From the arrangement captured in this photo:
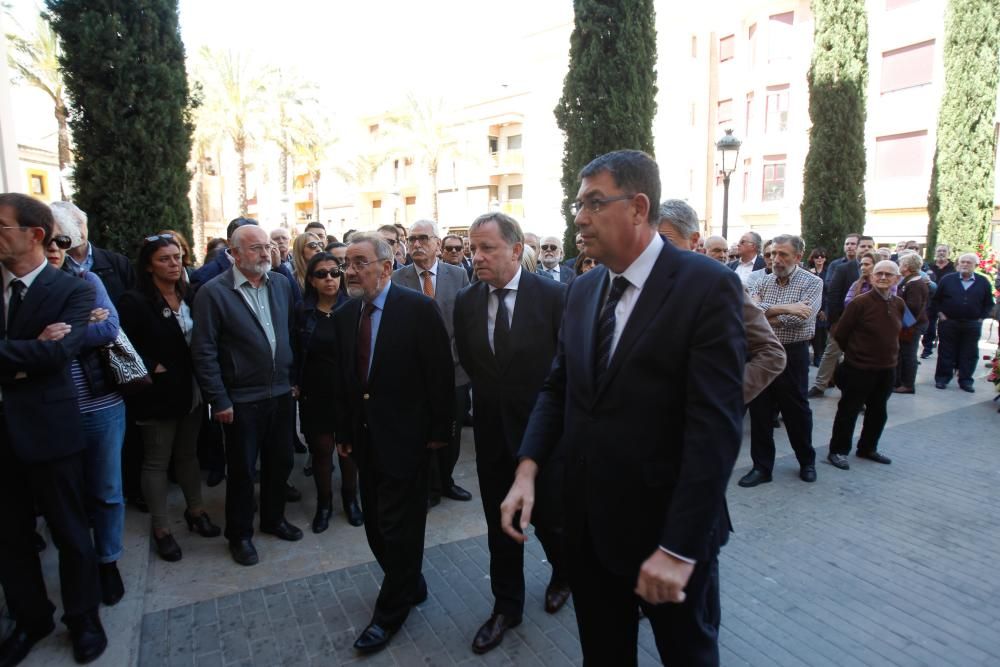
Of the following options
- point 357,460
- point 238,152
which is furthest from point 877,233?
point 357,460

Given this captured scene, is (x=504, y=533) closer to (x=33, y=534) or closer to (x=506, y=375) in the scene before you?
(x=506, y=375)

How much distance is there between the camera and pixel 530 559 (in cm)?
405

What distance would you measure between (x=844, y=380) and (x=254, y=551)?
5588mm

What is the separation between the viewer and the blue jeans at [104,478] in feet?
11.1

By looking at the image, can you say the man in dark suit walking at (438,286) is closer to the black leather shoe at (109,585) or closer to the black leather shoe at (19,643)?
the black leather shoe at (109,585)

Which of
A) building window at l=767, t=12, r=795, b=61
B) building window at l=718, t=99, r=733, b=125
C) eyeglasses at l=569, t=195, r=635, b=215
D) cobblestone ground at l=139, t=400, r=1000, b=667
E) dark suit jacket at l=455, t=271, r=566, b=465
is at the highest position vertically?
building window at l=767, t=12, r=795, b=61

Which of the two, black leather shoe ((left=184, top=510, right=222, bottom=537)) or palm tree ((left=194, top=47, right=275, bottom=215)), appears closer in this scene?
black leather shoe ((left=184, top=510, right=222, bottom=537))

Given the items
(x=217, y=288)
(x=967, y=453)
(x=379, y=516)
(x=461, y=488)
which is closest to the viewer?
(x=379, y=516)

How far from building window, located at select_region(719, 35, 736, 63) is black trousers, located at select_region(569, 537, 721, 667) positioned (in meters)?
33.9

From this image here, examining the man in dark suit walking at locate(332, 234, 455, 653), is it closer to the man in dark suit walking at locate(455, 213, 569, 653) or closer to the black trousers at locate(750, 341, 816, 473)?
the man in dark suit walking at locate(455, 213, 569, 653)

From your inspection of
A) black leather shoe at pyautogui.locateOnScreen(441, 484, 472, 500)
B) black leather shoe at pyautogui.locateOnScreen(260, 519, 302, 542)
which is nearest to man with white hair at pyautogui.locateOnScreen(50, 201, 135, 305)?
black leather shoe at pyautogui.locateOnScreen(260, 519, 302, 542)

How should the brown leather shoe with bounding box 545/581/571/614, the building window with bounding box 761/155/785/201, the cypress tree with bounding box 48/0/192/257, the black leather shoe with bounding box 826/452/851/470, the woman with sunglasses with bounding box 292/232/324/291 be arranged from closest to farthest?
the brown leather shoe with bounding box 545/581/571/614 < the cypress tree with bounding box 48/0/192/257 < the woman with sunglasses with bounding box 292/232/324/291 < the black leather shoe with bounding box 826/452/851/470 < the building window with bounding box 761/155/785/201

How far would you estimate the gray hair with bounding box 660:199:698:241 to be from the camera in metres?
3.25

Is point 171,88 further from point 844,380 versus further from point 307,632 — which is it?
point 844,380
